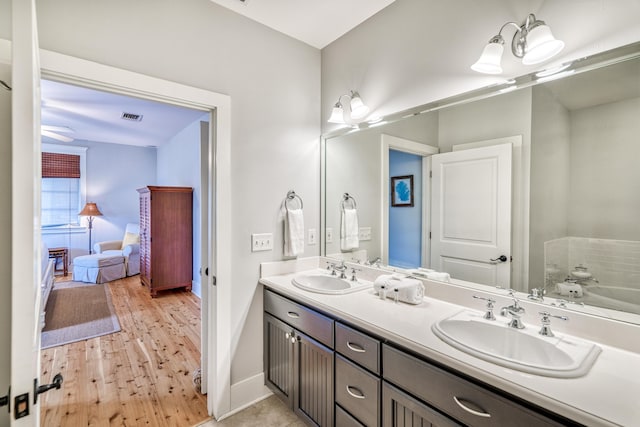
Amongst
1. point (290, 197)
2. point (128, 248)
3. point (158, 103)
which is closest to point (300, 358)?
point (290, 197)

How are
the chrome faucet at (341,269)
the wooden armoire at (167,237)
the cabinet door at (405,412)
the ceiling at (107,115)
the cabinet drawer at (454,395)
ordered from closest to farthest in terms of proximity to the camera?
the cabinet drawer at (454,395)
the cabinet door at (405,412)
the chrome faucet at (341,269)
the ceiling at (107,115)
the wooden armoire at (167,237)

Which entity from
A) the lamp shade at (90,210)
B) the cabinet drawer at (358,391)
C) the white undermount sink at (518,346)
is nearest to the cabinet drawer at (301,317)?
the cabinet drawer at (358,391)

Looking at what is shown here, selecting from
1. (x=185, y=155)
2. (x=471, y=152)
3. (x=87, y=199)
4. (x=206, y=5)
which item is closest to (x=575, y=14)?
(x=471, y=152)

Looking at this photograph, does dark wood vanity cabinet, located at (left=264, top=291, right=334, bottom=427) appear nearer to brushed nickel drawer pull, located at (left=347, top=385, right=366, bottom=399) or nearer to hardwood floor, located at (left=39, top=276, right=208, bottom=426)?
brushed nickel drawer pull, located at (left=347, top=385, right=366, bottom=399)

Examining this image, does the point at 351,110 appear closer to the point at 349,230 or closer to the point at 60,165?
the point at 349,230

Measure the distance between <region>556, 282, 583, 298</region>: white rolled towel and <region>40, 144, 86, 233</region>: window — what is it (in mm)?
7275

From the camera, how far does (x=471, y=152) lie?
5.08ft

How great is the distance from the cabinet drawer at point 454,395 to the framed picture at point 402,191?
0.97m

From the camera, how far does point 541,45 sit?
1.19 meters

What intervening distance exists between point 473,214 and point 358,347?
0.91 m

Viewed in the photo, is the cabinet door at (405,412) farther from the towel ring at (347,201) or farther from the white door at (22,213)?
the towel ring at (347,201)

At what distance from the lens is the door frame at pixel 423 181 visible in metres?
1.76

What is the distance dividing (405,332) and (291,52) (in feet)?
6.86

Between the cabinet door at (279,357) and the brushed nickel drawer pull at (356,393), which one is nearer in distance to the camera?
the brushed nickel drawer pull at (356,393)
